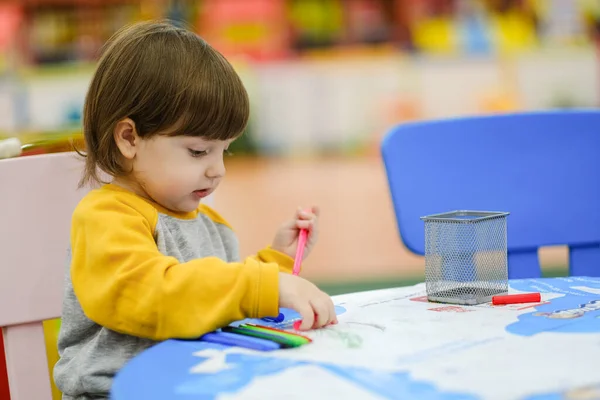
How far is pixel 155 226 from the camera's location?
764 mm

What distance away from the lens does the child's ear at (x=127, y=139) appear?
79cm

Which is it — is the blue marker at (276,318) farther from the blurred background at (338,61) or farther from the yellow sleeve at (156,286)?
the blurred background at (338,61)

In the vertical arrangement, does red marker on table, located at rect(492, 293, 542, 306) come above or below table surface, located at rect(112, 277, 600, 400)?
below

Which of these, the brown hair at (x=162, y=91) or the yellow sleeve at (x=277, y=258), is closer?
the brown hair at (x=162, y=91)

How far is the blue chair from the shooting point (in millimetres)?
1059

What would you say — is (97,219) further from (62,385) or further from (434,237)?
(434,237)

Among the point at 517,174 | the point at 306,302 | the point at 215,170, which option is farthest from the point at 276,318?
the point at 517,174

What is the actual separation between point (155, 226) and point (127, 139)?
0.32 feet

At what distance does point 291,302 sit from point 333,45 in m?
5.52

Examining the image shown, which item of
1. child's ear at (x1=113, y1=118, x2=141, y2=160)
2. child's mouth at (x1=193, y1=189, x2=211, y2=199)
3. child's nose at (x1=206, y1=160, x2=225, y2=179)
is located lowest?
child's mouth at (x1=193, y1=189, x2=211, y2=199)

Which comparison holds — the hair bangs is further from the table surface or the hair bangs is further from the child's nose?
the table surface

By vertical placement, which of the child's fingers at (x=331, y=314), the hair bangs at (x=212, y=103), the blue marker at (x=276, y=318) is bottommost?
the blue marker at (x=276, y=318)

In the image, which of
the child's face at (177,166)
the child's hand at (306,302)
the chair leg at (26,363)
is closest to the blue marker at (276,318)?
the child's hand at (306,302)

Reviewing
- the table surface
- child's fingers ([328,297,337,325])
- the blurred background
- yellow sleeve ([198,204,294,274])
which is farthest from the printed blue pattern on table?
the blurred background
